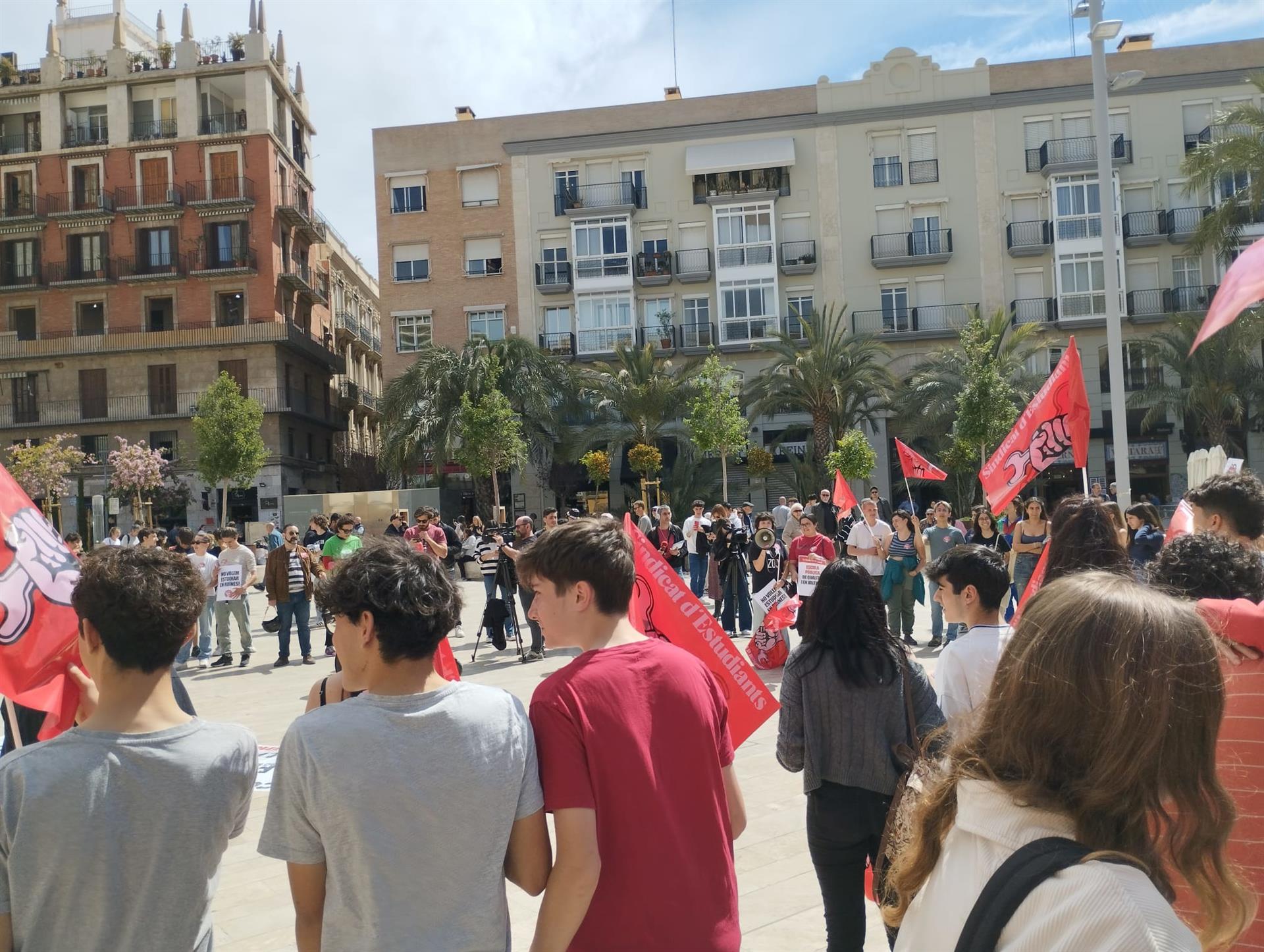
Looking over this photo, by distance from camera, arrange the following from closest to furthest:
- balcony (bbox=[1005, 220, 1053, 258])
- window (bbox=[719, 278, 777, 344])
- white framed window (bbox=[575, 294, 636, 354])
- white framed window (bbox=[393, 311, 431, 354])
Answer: balcony (bbox=[1005, 220, 1053, 258]) → window (bbox=[719, 278, 777, 344]) → white framed window (bbox=[575, 294, 636, 354]) → white framed window (bbox=[393, 311, 431, 354])

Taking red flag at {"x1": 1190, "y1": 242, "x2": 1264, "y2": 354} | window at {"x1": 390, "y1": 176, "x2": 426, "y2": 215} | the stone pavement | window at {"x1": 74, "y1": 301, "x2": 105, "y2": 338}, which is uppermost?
window at {"x1": 390, "y1": 176, "x2": 426, "y2": 215}

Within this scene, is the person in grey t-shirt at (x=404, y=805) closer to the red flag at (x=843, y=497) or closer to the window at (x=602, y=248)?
the red flag at (x=843, y=497)

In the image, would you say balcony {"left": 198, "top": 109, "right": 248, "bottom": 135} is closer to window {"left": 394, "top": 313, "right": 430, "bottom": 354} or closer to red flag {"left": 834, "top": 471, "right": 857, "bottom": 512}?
window {"left": 394, "top": 313, "right": 430, "bottom": 354}

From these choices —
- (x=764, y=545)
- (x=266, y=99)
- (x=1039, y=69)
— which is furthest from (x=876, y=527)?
(x=266, y=99)

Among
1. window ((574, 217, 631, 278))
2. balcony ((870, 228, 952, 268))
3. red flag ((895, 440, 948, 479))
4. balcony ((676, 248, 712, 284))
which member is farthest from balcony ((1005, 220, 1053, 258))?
red flag ((895, 440, 948, 479))

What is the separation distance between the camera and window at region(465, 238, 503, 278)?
41.9m

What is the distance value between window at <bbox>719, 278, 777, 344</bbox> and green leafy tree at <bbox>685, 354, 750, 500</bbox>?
555 cm

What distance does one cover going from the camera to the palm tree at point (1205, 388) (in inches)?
1325

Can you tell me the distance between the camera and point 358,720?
7.11 ft

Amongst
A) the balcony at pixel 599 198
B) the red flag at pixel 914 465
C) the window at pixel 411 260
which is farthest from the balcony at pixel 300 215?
the red flag at pixel 914 465

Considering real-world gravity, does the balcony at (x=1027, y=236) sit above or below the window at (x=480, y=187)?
below

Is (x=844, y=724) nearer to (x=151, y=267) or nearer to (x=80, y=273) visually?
(x=151, y=267)

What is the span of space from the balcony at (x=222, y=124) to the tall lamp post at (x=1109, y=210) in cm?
4040

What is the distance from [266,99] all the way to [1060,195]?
110ft
